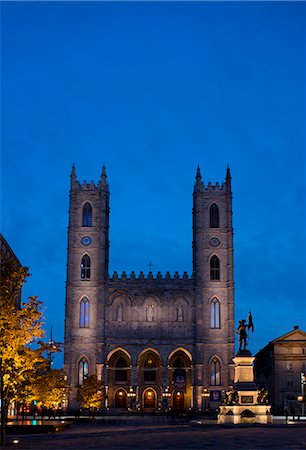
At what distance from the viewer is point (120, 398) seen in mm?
86625

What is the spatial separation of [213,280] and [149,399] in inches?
674

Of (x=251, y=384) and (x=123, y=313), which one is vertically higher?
(x=123, y=313)

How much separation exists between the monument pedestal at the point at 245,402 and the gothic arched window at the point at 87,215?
1859 inches

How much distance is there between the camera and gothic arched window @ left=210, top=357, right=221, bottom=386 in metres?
84.0

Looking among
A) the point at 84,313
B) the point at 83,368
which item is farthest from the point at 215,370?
the point at 84,313

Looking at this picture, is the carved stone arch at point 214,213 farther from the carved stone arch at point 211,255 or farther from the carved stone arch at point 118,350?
the carved stone arch at point 118,350

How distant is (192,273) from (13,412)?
98.1ft

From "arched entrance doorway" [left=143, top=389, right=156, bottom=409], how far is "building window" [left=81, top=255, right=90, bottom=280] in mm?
16408

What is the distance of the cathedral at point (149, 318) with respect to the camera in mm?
85062

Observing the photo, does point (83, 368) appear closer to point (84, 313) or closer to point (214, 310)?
point (84, 313)

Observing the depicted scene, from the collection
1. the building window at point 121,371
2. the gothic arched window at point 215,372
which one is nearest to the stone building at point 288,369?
the gothic arched window at point 215,372

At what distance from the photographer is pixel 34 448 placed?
83.7 ft

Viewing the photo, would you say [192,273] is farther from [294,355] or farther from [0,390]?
[0,390]

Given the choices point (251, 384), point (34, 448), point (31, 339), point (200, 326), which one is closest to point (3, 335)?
point (31, 339)
